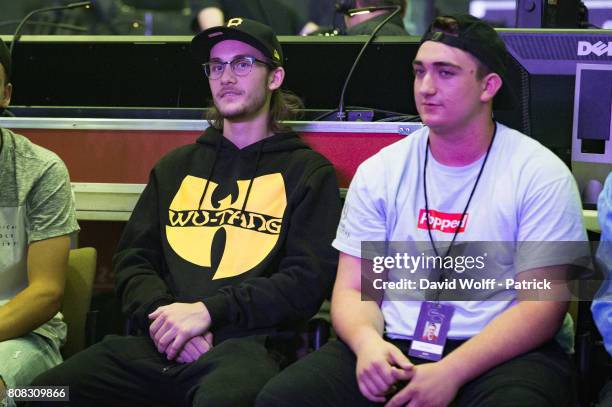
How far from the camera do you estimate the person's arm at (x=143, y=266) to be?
2.51 m

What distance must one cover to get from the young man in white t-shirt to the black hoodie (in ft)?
0.58

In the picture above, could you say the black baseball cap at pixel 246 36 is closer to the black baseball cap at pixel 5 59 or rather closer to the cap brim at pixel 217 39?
the cap brim at pixel 217 39

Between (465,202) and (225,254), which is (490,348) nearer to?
(465,202)

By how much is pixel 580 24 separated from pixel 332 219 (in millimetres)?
1219

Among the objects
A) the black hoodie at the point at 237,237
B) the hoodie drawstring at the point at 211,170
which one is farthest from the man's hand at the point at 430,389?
the hoodie drawstring at the point at 211,170

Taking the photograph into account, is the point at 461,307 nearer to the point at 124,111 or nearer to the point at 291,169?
the point at 291,169

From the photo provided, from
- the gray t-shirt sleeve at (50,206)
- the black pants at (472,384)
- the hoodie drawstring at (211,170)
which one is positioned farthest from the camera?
the hoodie drawstring at (211,170)

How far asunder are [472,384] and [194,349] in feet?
2.46

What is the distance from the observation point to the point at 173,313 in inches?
95.5

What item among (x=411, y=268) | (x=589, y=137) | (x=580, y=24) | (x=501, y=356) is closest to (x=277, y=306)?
(x=411, y=268)

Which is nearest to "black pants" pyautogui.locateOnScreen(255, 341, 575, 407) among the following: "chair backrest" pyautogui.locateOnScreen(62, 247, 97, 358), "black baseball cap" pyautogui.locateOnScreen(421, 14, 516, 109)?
"black baseball cap" pyautogui.locateOnScreen(421, 14, 516, 109)

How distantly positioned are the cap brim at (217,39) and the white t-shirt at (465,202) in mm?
611

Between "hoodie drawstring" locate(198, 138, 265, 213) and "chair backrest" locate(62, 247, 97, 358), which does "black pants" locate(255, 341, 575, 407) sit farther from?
"chair backrest" locate(62, 247, 97, 358)

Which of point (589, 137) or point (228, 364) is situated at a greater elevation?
point (589, 137)
